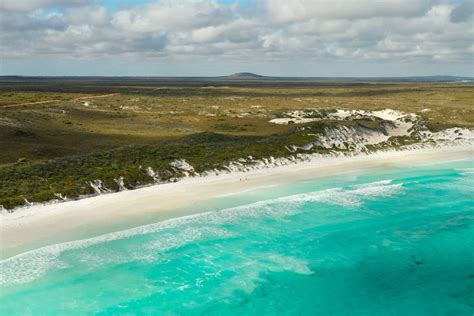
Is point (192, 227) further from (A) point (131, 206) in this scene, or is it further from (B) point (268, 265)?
(B) point (268, 265)

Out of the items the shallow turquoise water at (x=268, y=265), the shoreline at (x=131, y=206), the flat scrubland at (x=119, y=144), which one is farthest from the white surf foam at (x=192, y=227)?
the flat scrubland at (x=119, y=144)

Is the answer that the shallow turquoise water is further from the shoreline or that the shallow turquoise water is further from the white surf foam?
the shoreline

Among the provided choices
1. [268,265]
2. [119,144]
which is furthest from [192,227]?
[119,144]

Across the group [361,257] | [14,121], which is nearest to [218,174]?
[361,257]

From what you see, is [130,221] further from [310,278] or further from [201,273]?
[310,278]

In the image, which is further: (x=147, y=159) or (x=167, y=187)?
(x=147, y=159)

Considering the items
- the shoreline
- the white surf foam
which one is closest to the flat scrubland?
the shoreline
